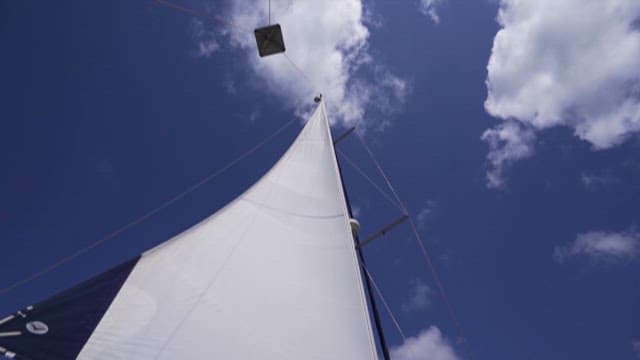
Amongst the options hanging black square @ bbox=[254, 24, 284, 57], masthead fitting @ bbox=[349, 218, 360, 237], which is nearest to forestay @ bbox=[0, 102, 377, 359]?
masthead fitting @ bbox=[349, 218, 360, 237]

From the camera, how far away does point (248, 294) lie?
3.63 meters

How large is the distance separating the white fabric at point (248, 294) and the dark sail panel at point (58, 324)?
4.0 inches

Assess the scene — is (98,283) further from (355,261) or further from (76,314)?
(355,261)

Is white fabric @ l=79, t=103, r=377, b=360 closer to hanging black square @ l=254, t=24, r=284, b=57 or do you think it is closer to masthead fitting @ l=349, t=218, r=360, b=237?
masthead fitting @ l=349, t=218, r=360, b=237

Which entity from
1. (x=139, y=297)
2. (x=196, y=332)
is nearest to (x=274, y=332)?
(x=196, y=332)

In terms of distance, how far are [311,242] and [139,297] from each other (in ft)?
6.32

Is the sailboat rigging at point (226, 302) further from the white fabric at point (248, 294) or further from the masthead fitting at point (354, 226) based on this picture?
the masthead fitting at point (354, 226)

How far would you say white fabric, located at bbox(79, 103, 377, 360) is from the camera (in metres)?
2.99

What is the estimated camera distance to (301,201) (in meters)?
5.59

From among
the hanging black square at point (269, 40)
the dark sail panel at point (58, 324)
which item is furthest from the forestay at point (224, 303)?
the hanging black square at point (269, 40)

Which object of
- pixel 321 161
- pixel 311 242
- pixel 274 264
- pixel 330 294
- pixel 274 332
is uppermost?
pixel 321 161

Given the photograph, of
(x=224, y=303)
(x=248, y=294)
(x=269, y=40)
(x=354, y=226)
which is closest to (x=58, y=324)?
(x=224, y=303)

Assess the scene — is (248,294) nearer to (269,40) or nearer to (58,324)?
(58,324)

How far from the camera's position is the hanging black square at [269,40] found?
586 centimetres
